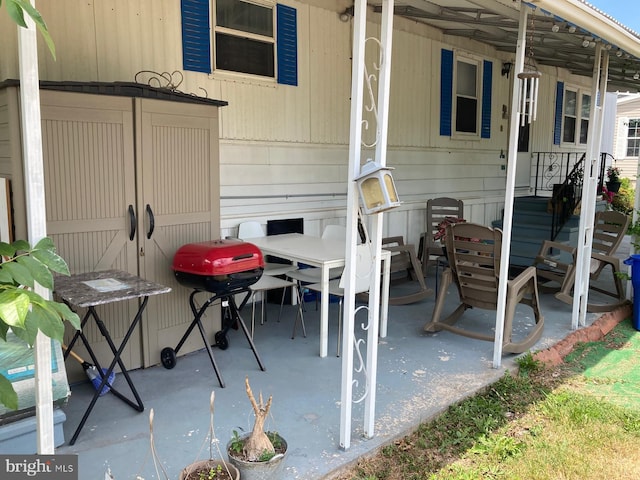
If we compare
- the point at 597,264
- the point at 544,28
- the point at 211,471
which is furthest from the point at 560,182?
the point at 211,471

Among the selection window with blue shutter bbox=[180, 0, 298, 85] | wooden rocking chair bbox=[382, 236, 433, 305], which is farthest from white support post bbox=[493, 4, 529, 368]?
window with blue shutter bbox=[180, 0, 298, 85]

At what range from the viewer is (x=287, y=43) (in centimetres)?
528

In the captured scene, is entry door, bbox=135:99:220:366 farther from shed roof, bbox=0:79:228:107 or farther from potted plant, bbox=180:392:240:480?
potted plant, bbox=180:392:240:480

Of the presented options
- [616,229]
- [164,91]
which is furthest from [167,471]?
[616,229]

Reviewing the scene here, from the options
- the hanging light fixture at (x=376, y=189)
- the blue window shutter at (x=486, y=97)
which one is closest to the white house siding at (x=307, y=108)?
the blue window shutter at (x=486, y=97)

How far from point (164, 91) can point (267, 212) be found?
2032 millimetres

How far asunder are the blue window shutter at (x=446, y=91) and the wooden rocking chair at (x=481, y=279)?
3573 mm

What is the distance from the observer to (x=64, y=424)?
2891 millimetres

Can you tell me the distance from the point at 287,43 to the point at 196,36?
1023 millimetres

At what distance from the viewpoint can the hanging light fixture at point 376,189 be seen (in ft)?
8.00

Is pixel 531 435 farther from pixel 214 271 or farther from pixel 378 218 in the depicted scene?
pixel 214 271

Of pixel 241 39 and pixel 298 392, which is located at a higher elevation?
pixel 241 39

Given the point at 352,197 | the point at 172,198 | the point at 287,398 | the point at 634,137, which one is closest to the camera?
the point at 352,197

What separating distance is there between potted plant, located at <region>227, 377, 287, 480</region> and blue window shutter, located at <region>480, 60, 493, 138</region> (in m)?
6.99
